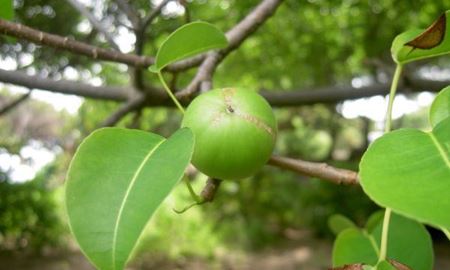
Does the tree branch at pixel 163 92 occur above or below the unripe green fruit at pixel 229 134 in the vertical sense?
below

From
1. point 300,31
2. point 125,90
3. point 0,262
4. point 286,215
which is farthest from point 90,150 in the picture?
point 286,215

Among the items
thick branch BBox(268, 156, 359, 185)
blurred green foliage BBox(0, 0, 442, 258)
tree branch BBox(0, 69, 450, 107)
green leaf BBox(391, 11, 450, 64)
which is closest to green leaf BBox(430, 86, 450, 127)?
green leaf BBox(391, 11, 450, 64)

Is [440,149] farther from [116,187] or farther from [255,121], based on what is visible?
[116,187]

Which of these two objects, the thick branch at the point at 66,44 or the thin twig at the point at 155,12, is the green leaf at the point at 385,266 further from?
the thin twig at the point at 155,12

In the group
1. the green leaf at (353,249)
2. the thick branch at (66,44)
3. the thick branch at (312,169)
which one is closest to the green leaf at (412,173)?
the thick branch at (312,169)

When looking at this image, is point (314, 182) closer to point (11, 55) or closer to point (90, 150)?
point (11, 55)

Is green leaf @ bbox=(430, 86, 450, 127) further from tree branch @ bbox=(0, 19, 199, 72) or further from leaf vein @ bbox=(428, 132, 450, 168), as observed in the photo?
tree branch @ bbox=(0, 19, 199, 72)
